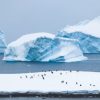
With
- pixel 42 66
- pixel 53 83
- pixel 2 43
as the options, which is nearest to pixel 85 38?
pixel 42 66

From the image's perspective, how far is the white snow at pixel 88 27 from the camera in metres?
34.6

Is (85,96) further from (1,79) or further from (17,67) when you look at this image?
(17,67)

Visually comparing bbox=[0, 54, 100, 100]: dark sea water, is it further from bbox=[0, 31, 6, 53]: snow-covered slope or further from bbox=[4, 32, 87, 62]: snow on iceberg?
bbox=[0, 31, 6, 53]: snow-covered slope

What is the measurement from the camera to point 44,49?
29.1m

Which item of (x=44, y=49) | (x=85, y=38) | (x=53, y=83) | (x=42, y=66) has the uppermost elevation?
(x=85, y=38)

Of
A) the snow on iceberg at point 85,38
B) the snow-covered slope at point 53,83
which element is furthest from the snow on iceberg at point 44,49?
the snow-covered slope at point 53,83

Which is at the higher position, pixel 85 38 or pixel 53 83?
pixel 85 38

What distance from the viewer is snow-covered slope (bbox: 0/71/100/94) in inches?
721

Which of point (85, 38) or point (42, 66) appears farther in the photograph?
point (85, 38)

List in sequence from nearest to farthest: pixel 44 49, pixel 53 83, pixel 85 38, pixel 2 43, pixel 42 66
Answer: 1. pixel 53 83
2. pixel 44 49
3. pixel 42 66
4. pixel 85 38
5. pixel 2 43

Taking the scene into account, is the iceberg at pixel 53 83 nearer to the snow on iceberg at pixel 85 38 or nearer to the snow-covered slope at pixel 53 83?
the snow-covered slope at pixel 53 83

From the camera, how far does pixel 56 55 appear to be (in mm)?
29641

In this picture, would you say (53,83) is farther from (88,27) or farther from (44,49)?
(88,27)

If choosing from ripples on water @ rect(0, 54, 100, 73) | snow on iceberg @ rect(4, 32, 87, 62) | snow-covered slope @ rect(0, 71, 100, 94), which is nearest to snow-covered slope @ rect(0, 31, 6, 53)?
ripples on water @ rect(0, 54, 100, 73)
